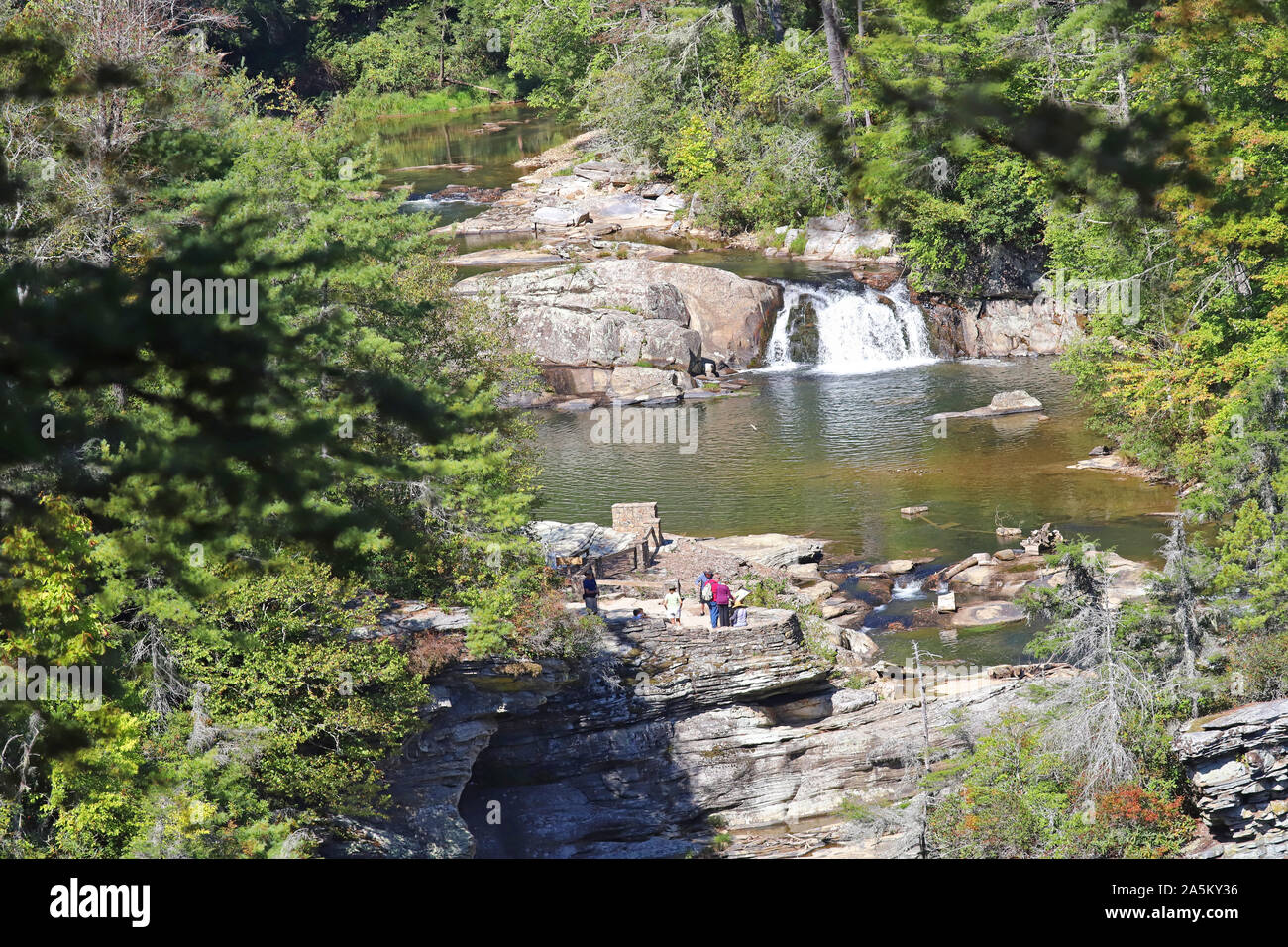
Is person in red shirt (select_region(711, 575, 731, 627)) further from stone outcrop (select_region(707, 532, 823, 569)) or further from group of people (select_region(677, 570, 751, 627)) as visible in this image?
stone outcrop (select_region(707, 532, 823, 569))

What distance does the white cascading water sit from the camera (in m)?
41.5

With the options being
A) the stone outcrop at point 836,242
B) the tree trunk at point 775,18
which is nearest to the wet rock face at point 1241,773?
the stone outcrop at point 836,242

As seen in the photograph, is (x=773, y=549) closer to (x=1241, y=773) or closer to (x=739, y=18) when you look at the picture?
(x=1241, y=773)

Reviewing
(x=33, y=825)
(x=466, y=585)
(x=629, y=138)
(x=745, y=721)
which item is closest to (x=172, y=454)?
(x=33, y=825)

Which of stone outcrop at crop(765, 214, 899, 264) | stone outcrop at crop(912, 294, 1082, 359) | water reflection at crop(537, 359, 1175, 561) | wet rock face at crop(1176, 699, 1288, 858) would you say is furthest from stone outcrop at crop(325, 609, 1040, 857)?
stone outcrop at crop(765, 214, 899, 264)

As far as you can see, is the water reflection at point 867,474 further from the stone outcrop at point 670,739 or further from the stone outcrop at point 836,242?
the stone outcrop at point 836,242

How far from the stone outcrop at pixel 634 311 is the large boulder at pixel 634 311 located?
0.03 meters

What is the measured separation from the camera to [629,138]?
179 ft

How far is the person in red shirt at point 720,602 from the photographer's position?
22.6 metres

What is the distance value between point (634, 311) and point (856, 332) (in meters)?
7.99

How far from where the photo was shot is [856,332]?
41.8 meters

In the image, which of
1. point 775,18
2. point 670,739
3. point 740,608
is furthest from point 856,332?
point 670,739

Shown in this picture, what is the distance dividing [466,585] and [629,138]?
125 ft
